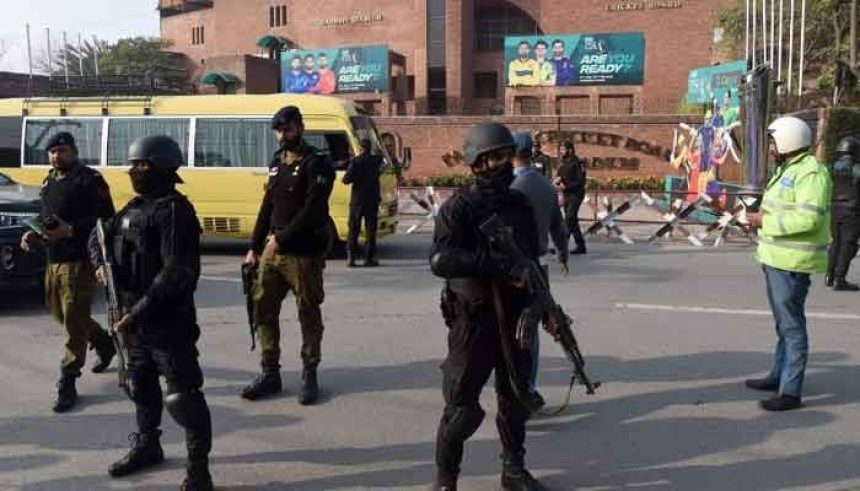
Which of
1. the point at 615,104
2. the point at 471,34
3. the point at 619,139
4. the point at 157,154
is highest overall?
the point at 471,34

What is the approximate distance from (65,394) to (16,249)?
10.2ft

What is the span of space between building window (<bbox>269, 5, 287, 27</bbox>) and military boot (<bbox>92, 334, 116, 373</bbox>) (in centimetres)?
5853

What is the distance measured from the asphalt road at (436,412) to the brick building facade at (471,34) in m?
35.0

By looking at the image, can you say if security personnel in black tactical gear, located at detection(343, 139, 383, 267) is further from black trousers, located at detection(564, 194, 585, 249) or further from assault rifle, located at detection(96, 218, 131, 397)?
assault rifle, located at detection(96, 218, 131, 397)

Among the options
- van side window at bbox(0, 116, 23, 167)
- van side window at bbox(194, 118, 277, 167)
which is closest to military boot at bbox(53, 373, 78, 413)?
van side window at bbox(194, 118, 277, 167)

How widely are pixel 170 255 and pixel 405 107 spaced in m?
47.3

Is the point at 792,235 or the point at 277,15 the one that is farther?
the point at 277,15

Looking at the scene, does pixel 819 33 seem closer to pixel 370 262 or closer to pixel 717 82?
pixel 717 82

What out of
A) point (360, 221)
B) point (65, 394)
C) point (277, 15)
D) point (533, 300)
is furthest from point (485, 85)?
point (533, 300)

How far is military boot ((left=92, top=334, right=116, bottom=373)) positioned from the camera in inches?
225

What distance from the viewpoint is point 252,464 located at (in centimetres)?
416

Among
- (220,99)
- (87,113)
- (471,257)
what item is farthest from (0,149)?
(471,257)

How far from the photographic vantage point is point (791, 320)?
4816 mm

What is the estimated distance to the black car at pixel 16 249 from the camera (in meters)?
7.50
